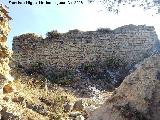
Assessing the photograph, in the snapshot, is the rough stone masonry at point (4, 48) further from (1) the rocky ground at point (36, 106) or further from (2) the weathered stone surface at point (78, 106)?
(2) the weathered stone surface at point (78, 106)

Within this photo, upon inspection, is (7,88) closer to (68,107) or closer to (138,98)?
(68,107)

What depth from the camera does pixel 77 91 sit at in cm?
1567

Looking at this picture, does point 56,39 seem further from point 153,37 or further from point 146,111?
point 146,111

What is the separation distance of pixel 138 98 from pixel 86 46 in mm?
15472

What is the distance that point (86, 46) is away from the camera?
19922mm

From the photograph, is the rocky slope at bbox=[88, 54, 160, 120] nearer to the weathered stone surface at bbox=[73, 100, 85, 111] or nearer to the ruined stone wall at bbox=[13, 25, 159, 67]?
the weathered stone surface at bbox=[73, 100, 85, 111]

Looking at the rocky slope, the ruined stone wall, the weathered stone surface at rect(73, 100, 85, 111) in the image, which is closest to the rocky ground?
the weathered stone surface at rect(73, 100, 85, 111)

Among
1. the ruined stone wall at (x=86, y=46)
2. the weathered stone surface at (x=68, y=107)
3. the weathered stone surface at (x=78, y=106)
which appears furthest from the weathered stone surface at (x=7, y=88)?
the ruined stone wall at (x=86, y=46)

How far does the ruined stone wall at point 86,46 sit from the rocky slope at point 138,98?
561 inches

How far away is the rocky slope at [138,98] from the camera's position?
4391mm

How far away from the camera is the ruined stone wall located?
1934cm

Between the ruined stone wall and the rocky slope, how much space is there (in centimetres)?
1426

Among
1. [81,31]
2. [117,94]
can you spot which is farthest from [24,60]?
[117,94]

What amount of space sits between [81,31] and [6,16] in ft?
38.7
